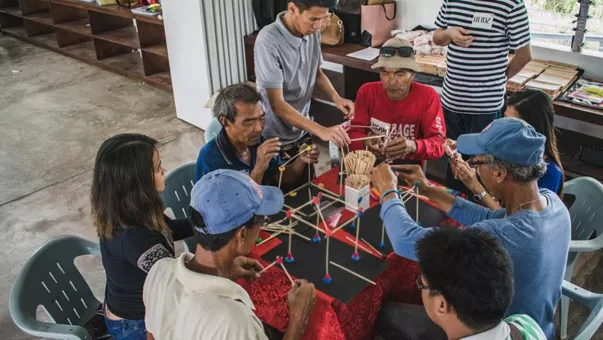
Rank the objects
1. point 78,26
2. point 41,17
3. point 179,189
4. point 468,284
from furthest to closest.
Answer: point 41,17
point 78,26
point 179,189
point 468,284

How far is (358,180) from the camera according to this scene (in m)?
2.45

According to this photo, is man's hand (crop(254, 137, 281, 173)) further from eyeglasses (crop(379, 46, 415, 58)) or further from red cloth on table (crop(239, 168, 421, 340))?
eyeglasses (crop(379, 46, 415, 58))

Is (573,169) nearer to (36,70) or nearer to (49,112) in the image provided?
(49,112)

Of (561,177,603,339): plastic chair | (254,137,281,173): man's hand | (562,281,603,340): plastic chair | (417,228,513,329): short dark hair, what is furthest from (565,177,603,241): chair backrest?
(254,137,281,173): man's hand

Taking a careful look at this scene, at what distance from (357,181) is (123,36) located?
623cm

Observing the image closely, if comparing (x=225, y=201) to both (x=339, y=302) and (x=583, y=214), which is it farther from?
A: (x=583, y=214)

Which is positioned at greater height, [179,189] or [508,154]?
[508,154]

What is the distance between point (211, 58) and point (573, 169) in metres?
3.50

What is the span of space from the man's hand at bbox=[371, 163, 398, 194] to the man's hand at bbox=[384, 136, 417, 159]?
494 millimetres

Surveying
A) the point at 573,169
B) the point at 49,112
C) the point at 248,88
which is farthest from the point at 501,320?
the point at 49,112

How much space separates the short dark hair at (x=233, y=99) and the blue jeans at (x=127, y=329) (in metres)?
1.06

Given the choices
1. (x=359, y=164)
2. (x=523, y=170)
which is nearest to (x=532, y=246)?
(x=523, y=170)

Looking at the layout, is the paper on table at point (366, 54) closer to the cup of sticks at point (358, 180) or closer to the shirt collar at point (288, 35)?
the shirt collar at point (288, 35)

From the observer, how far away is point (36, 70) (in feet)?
26.3
